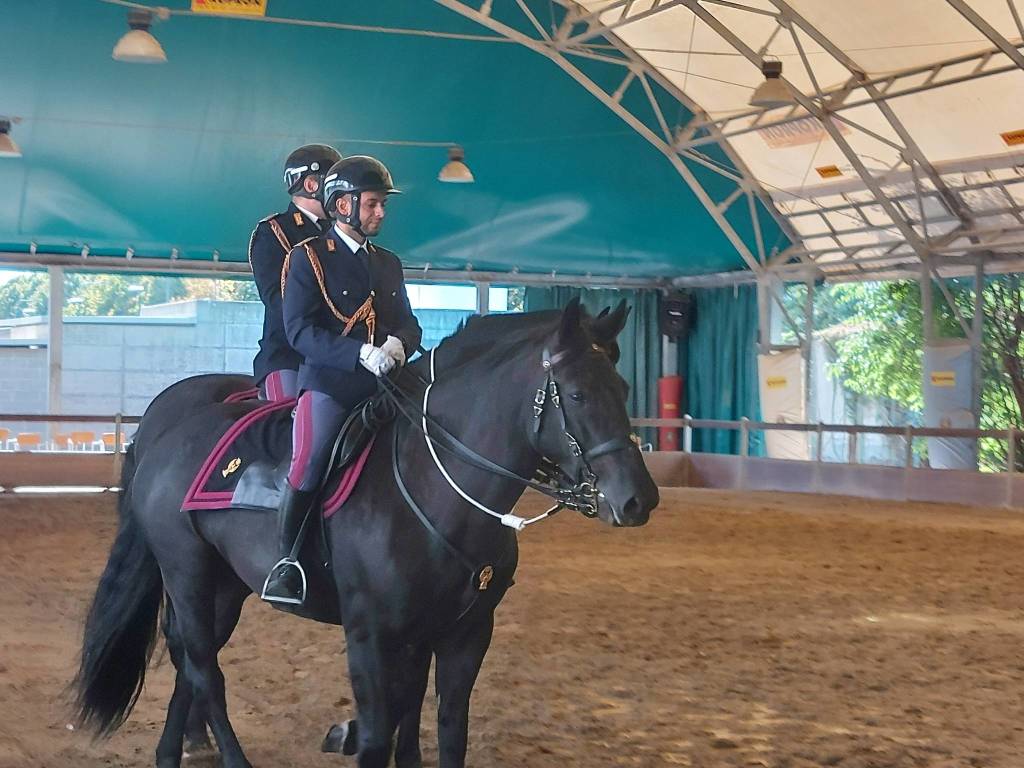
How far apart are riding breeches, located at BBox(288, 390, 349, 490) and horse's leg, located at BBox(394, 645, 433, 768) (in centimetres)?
61

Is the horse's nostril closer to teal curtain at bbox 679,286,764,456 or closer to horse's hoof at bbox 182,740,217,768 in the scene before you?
horse's hoof at bbox 182,740,217,768

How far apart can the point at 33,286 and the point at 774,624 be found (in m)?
15.5

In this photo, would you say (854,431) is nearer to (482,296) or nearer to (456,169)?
(456,169)

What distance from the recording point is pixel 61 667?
575 cm

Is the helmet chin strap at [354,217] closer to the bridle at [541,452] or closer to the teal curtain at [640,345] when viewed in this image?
the bridle at [541,452]

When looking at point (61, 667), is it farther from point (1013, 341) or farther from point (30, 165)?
point (1013, 341)

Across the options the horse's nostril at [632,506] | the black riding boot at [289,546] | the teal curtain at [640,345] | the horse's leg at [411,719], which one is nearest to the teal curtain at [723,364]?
the teal curtain at [640,345]

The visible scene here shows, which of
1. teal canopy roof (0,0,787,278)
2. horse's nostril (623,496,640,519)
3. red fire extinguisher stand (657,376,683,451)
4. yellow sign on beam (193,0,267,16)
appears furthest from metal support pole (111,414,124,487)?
horse's nostril (623,496,640,519)

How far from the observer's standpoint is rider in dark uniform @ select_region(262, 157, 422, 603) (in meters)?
3.70

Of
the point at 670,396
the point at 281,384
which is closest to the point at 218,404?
the point at 281,384

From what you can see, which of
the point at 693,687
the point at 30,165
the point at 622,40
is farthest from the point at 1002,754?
the point at 30,165

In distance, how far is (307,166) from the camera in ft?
15.3

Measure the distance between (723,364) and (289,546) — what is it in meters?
→ 17.6

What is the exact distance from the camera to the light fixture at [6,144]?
45.9ft
